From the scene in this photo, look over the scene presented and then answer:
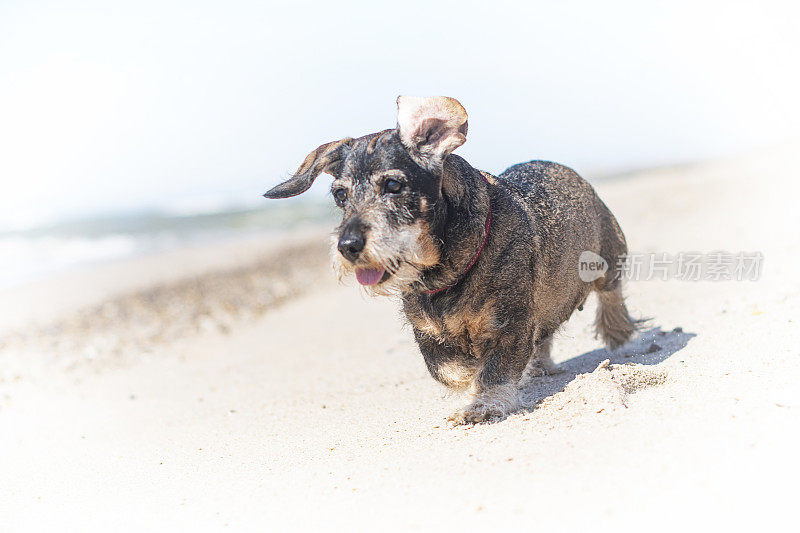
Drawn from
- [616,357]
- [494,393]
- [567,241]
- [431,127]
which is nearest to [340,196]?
[431,127]

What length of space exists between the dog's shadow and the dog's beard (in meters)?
1.16

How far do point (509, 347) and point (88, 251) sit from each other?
22643mm

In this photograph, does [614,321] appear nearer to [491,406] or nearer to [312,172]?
[491,406]

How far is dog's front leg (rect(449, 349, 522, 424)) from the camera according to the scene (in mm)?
4141

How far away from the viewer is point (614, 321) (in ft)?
19.3

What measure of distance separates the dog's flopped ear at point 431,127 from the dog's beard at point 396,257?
40cm

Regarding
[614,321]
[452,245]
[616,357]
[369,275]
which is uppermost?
[452,245]

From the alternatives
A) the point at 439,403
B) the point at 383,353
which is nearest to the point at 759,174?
the point at 383,353

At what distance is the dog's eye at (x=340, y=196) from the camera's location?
4.01 m

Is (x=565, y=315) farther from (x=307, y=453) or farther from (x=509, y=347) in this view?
(x=307, y=453)

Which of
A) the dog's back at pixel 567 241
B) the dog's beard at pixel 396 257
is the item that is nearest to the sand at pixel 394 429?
the dog's back at pixel 567 241

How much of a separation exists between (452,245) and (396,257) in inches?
17.9

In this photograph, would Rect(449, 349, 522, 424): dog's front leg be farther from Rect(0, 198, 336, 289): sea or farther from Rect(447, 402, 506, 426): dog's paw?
Rect(0, 198, 336, 289): sea

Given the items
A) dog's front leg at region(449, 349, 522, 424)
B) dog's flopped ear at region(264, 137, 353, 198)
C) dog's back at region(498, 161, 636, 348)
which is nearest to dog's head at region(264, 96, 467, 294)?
dog's flopped ear at region(264, 137, 353, 198)
